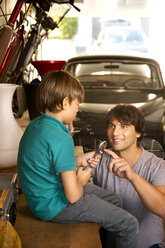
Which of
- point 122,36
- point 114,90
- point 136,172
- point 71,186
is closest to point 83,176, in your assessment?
point 71,186

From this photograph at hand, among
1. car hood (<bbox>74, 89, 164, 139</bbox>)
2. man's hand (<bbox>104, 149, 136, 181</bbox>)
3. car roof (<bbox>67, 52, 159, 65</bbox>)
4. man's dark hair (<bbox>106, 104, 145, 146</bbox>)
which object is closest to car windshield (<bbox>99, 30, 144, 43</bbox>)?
car roof (<bbox>67, 52, 159, 65</bbox>)

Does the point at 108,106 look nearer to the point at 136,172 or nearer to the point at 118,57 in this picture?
the point at 118,57

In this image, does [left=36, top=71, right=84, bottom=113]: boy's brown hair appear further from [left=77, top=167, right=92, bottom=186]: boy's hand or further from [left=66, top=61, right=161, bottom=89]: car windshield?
[left=66, top=61, right=161, bottom=89]: car windshield

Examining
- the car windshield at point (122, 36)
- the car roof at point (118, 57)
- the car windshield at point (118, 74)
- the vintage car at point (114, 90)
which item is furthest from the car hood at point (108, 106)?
the car windshield at point (122, 36)

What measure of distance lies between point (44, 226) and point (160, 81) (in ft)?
3.90

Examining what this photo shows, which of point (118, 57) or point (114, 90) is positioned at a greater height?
point (118, 57)

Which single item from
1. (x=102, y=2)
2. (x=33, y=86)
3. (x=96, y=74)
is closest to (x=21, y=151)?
(x=33, y=86)

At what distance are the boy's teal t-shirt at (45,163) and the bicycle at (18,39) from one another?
0.83 feet

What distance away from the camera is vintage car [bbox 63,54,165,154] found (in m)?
1.22

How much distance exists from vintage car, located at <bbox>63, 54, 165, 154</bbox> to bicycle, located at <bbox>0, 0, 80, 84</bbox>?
250mm

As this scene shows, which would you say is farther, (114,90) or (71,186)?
(114,90)

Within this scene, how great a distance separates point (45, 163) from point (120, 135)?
36 centimetres

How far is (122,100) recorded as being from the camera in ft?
4.58

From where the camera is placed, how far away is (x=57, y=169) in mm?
503
